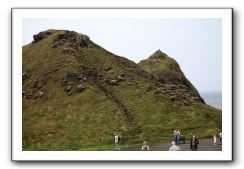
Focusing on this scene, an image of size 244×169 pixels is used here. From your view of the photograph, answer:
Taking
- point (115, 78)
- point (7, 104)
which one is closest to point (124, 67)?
point (115, 78)

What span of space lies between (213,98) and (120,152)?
3219 mm

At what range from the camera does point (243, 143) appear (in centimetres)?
1709

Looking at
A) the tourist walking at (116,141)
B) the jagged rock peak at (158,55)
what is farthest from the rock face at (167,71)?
the tourist walking at (116,141)

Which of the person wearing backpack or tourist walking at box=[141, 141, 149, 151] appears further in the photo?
the person wearing backpack

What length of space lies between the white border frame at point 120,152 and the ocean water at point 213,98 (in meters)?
0.17

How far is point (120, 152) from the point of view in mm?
17641

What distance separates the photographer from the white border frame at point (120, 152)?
17.4 metres

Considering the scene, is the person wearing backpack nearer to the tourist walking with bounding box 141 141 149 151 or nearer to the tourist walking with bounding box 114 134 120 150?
the tourist walking with bounding box 114 134 120 150

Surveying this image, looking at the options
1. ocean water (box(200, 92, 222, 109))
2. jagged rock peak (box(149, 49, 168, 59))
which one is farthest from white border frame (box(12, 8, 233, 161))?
jagged rock peak (box(149, 49, 168, 59))

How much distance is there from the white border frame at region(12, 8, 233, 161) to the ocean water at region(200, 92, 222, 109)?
173 millimetres

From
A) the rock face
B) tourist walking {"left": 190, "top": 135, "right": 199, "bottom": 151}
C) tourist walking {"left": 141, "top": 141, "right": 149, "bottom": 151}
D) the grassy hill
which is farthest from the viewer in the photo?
the rock face

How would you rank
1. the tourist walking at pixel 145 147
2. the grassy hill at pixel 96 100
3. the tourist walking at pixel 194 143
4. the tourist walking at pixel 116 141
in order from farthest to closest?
the grassy hill at pixel 96 100 → the tourist walking at pixel 116 141 → the tourist walking at pixel 145 147 → the tourist walking at pixel 194 143

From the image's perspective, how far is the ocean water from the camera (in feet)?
57.7

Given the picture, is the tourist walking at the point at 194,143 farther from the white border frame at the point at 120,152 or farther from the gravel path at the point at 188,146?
the white border frame at the point at 120,152
